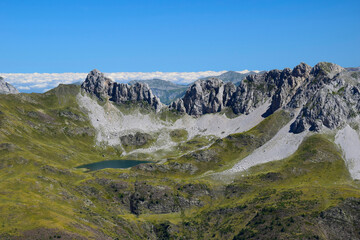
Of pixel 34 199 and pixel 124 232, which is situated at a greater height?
pixel 34 199

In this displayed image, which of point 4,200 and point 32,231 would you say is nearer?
point 32,231

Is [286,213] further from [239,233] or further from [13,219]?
[13,219]

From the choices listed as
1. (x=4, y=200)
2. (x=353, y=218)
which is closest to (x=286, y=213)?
(x=353, y=218)

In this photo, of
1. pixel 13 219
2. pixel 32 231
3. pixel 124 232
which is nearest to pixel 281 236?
pixel 124 232

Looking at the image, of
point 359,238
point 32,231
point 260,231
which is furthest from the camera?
point 260,231

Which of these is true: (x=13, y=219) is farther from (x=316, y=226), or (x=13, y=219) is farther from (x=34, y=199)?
(x=316, y=226)

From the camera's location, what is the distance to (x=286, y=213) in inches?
7815

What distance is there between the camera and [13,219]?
163500 mm

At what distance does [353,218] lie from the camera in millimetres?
188750

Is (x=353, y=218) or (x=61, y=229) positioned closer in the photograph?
(x=61, y=229)

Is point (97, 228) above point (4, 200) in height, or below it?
below

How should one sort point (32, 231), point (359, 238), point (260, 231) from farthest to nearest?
point (260, 231) → point (359, 238) → point (32, 231)

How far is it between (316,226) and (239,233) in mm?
42987

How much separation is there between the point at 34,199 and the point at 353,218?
595ft
